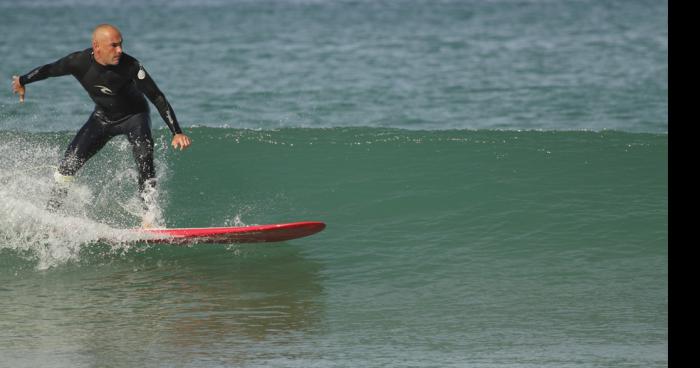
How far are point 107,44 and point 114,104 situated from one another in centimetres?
58

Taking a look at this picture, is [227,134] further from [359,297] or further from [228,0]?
[228,0]

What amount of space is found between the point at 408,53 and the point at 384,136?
1618 centimetres

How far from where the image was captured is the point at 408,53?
29266mm

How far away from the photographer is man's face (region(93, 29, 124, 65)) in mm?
8797

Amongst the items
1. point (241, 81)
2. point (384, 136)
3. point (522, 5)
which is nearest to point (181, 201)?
point (384, 136)

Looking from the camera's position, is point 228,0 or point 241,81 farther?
point 228,0

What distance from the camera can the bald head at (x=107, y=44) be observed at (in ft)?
28.9

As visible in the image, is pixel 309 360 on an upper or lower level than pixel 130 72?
lower

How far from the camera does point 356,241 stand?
394 inches

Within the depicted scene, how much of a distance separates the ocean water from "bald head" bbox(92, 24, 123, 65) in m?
1.36

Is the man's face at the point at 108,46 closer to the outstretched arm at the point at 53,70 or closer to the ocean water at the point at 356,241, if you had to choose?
the outstretched arm at the point at 53,70

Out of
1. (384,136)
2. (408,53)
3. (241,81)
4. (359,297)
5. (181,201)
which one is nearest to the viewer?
(359,297)

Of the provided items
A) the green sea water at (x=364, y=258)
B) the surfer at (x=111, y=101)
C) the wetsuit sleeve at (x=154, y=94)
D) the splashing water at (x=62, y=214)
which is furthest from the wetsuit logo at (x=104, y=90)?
the green sea water at (x=364, y=258)

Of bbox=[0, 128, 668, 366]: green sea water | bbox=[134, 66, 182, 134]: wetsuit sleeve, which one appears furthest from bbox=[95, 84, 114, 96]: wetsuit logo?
bbox=[0, 128, 668, 366]: green sea water
